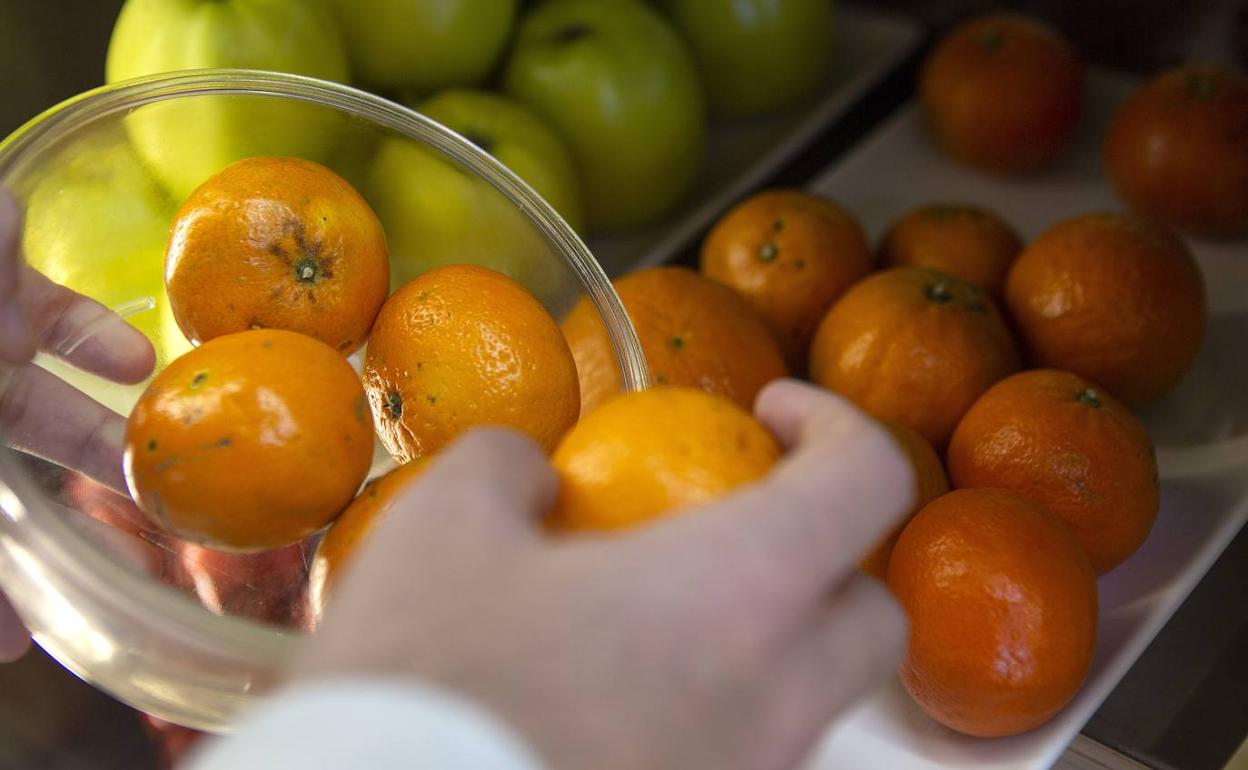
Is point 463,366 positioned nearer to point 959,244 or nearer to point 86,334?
point 86,334

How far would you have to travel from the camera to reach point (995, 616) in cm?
62

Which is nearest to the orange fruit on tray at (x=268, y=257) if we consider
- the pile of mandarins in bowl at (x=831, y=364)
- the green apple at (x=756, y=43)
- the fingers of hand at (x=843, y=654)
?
the pile of mandarins in bowl at (x=831, y=364)

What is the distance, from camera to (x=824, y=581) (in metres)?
0.39

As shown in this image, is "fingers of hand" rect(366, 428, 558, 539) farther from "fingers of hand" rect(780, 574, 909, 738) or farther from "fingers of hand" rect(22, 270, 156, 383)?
"fingers of hand" rect(22, 270, 156, 383)

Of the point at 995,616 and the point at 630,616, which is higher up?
the point at 630,616

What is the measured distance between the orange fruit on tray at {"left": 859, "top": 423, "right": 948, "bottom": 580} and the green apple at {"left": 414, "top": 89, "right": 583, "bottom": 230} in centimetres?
34

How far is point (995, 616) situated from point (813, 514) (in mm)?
290

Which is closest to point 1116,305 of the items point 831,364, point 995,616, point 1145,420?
point 1145,420

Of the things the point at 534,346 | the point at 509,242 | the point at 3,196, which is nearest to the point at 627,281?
the point at 509,242

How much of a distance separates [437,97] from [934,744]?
2.05 feet

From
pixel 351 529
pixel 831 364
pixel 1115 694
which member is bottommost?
pixel 1115 694

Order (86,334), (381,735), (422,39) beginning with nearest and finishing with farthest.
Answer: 1. (381,735)
2. (86,334)
3. (422,39)

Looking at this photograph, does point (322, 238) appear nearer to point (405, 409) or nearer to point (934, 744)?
point (405, 409)

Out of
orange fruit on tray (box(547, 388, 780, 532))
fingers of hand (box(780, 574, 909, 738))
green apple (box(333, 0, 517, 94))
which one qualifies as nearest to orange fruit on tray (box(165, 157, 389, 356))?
orange fruit on tray (box(547, 388, 780, 532))
